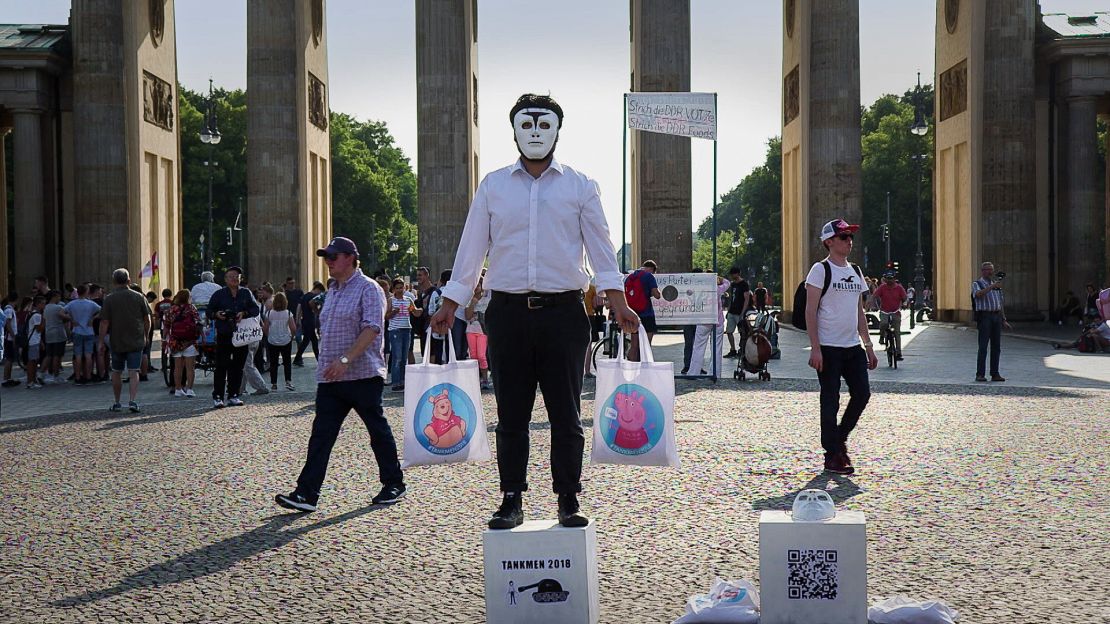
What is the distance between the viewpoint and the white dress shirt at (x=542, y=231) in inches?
241

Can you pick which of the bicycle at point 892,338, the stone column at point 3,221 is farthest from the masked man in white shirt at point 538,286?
the stone column at point 3,221

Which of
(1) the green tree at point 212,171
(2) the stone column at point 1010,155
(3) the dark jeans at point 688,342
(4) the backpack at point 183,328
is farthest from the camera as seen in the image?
(1) the green tree at point 212,171

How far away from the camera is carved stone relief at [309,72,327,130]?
4091 centimetres

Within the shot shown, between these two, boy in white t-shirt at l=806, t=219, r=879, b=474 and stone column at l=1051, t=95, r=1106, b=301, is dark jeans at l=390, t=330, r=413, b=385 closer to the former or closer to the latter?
boy in white t-shirt at l=806, t=219, r=879, b=474

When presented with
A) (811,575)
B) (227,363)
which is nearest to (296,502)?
(811,575)

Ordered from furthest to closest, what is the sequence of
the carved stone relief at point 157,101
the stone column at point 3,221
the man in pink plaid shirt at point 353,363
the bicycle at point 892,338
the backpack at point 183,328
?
1. the stone column at point 3,221
2. the carved stone relief at point 157,101
3. the bicycle at point 892,338
4. the backpack at point 183,328
5. the man in pink plaid shirt at point 353,363

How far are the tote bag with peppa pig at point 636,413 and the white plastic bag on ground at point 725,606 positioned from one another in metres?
0.69

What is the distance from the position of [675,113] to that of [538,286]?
53.6ft

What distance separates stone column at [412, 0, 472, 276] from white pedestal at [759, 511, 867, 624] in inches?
1285

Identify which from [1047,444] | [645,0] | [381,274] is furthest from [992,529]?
[645,0]

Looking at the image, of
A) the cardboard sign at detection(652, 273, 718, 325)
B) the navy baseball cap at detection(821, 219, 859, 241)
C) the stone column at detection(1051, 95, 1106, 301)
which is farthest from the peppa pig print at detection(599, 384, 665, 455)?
the stone column at detection(1051, 95, 1106, 301)

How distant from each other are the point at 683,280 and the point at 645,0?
1789 cm

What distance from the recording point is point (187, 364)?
20672mm

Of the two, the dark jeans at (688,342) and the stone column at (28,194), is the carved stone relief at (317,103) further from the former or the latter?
the dark jeans at (688,342)
